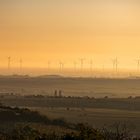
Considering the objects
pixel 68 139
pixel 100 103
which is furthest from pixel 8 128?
pixel 100 103

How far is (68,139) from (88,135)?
0.74 meters

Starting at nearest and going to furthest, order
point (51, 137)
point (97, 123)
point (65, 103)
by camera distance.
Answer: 1. point (51, 137)
2. point (97, 123)
3. point (65, 103)

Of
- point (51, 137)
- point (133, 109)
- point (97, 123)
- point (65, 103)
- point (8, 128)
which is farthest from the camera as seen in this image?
point (65, 103)

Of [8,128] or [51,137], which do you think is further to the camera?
[8,128]

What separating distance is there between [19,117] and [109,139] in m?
20.1

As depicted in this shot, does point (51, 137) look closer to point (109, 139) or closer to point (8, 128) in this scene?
point (109, 139)

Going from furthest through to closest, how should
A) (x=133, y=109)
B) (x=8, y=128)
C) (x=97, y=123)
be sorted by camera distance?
(x=133, y=109) < (x=97, y=123) < (x=8, y=128)

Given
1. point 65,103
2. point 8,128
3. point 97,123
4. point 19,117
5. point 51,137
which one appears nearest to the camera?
point 51,137

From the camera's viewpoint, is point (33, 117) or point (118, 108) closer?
point (33, 117)

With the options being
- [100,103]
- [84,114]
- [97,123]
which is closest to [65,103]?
[100,103]

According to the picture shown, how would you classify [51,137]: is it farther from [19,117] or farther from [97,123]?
[97,123]

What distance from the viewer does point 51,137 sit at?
25.0 m

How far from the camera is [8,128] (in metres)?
40.9

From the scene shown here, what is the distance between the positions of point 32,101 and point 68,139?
63.3 metres
